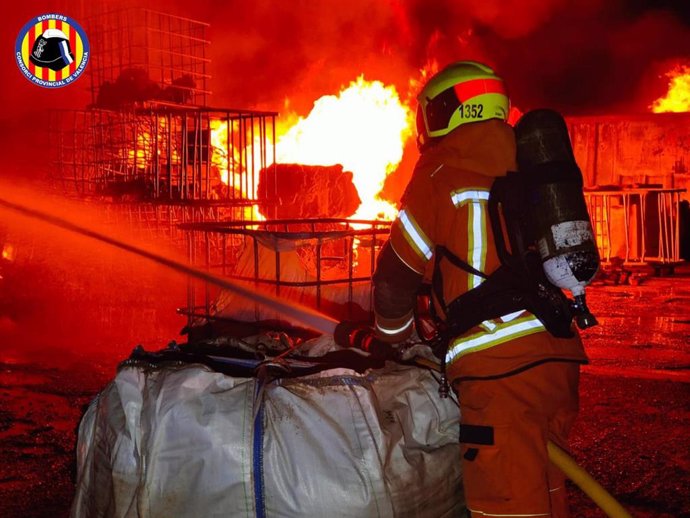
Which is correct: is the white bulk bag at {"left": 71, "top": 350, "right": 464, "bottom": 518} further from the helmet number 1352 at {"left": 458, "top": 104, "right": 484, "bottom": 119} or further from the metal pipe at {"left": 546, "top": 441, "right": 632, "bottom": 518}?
the helmet number 1352 at {"left": 458, "top": 104, "right": 484, "bottom": 119}

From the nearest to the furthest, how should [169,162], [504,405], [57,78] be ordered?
[504,405] < [169,162] < [57,78]

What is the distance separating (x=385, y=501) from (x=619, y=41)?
115 feet

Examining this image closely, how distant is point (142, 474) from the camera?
236 cm

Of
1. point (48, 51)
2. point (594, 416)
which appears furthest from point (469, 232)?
point (48, 51)

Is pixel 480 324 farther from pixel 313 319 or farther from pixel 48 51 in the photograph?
pixel 48 51

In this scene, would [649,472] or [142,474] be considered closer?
[142,474]

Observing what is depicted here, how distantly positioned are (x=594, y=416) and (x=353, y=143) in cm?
1021

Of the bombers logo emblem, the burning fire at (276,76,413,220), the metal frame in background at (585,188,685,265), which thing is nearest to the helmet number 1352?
the burning fire at (276,76,413,220)

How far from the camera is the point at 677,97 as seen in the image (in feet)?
90.5

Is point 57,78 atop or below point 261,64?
below

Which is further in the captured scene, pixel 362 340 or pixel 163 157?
pixel 163 157

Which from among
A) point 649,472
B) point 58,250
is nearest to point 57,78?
point 58,250

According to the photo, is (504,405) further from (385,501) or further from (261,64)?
(261,64)

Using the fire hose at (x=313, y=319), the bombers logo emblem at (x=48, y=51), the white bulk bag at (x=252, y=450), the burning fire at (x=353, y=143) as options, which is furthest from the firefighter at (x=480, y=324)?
the bombers logo emblem at (x=48, y=51)
